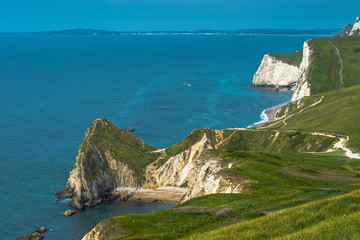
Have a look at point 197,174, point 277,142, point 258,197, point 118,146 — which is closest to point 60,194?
point 118,146

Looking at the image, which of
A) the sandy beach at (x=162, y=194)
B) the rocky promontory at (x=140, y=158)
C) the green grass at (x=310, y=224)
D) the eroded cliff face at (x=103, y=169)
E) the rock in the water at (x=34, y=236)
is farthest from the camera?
the rocky promontory at (x=140, y=158)

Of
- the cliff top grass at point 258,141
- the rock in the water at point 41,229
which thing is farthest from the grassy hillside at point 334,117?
the rock in the water at point 41,229

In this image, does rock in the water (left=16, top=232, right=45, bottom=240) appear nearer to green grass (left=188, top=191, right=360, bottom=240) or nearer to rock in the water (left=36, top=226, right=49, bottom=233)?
rock in the water (left=36, top=226, right=49, bottom=233)

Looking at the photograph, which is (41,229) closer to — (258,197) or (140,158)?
(140,158)

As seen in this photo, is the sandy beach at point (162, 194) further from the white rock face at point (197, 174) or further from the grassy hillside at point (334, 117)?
the grassy hillside at point (334, 117)

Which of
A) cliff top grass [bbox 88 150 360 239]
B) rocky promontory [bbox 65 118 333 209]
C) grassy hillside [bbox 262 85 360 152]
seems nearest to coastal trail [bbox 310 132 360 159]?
grassy hillside [bbox 262 85 360 152]

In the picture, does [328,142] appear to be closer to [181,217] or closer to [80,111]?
[181,217]

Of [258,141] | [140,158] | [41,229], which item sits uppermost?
[258,141]
